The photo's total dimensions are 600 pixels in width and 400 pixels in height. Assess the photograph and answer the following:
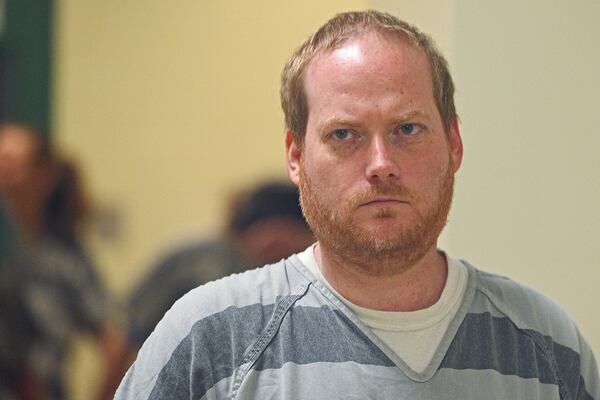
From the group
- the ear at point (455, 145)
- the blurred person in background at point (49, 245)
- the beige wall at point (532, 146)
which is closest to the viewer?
the ear at point (455, 145)

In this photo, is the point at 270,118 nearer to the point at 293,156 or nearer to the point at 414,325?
the point at 293,156

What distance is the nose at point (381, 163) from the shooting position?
1112 millimetres

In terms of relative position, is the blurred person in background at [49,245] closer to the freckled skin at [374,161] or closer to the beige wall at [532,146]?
the beige wall at [532,146]

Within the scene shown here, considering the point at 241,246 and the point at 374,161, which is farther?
the point at 241,246

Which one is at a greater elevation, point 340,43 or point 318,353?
point 340,43

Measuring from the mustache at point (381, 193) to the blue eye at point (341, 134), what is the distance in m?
0.07

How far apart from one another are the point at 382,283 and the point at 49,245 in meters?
1.26

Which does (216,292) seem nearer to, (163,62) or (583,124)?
(583,124)

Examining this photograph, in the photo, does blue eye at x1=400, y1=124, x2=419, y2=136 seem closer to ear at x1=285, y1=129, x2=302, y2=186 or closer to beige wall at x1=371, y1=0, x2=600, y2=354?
ear at x1=285, y1=129, x2=302, y2=186

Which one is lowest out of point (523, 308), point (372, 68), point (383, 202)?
point (523, 308)

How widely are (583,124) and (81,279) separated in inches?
47.9

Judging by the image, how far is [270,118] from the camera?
2.03m

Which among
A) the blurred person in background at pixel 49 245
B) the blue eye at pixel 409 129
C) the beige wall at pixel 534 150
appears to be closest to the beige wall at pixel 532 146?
the beige wall at pixel 534 150

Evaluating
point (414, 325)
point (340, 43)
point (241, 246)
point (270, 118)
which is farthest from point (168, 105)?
point (414, 325)
